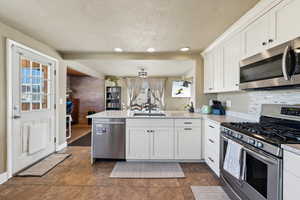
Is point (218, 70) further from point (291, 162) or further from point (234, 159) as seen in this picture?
Result: point (291, 162)

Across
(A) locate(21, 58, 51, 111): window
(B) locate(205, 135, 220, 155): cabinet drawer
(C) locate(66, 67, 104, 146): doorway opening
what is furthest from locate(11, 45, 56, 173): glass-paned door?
(C) locate(66, 67, 104, 146): doorway opening

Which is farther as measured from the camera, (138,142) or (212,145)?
(138,142)

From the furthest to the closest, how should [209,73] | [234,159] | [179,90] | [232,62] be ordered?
[179,90] → [209,73] → [232,62] → [234,159]

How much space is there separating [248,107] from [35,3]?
3080 mm

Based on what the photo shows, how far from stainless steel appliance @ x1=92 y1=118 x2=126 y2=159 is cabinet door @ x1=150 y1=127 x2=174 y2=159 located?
54cm

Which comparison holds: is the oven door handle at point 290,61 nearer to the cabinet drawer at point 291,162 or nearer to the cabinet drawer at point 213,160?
the cabinet drawer at point 291,162

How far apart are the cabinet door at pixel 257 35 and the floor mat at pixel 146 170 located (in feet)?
6.58

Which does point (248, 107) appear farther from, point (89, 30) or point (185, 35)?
point (89, 30)

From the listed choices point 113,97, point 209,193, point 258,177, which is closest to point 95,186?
point 209,193

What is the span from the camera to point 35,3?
196 centimetres

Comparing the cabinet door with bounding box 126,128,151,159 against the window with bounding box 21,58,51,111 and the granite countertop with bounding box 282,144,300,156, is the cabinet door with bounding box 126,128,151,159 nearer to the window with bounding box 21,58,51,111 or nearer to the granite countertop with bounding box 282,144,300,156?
the window with bounding box 21,58,51,111

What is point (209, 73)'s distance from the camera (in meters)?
3.60

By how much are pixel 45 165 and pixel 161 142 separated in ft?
6.72

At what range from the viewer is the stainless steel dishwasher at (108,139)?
3.23 metres
